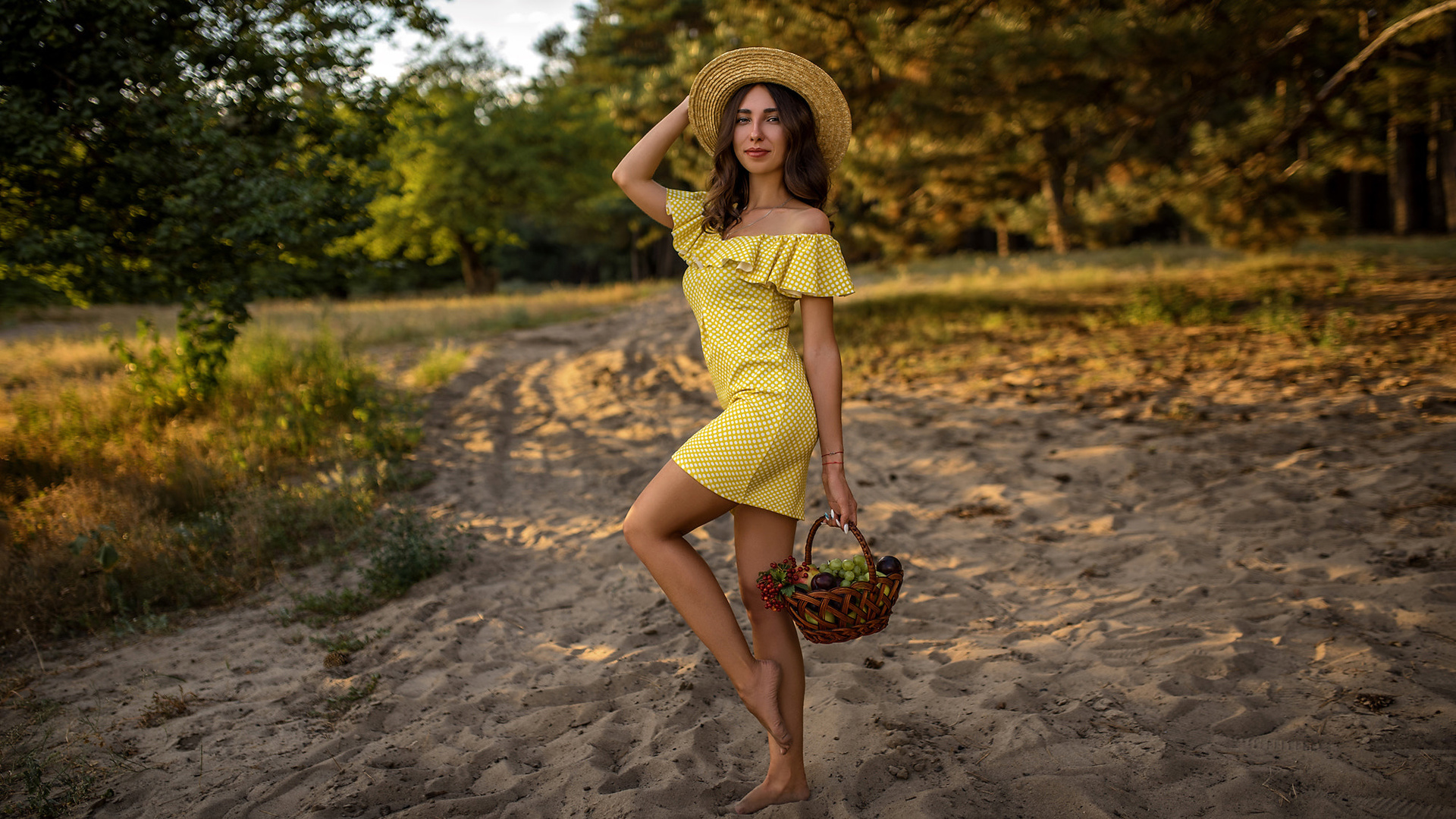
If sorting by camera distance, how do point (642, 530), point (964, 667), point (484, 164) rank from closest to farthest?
point (642, 530) < point (964, 667) < point (484, 164)

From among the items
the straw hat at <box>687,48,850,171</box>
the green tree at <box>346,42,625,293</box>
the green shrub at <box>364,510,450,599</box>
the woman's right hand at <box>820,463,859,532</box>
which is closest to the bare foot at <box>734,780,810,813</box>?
the woman's right hand at <box>820,463,859,532</box>

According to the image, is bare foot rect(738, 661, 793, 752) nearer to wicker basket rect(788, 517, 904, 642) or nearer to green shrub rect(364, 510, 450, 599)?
wicker basket rect(788, 517, 904, 642)

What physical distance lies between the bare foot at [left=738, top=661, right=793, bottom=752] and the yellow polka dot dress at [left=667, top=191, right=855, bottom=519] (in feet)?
1.43

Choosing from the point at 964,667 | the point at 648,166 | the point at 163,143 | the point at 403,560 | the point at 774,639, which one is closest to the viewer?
the point at 774,639

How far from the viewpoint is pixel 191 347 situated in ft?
20.8

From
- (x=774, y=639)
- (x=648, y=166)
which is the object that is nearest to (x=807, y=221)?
(x=648, y=166)

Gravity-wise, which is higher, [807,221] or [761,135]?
[761,135]

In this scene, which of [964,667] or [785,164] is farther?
[964,667]

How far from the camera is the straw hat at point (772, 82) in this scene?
2.37 metres

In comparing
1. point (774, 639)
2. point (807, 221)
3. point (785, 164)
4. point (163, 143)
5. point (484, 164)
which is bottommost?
point (774, 639)

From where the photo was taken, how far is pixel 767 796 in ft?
7.73

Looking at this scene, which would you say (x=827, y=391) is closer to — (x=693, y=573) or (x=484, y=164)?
(x=693, y=573)

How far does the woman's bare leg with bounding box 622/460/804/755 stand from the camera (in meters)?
2.14

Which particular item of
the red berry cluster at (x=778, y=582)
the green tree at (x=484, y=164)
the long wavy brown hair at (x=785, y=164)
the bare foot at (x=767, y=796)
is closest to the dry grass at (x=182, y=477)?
the bare foot at (x=767, y=796)
